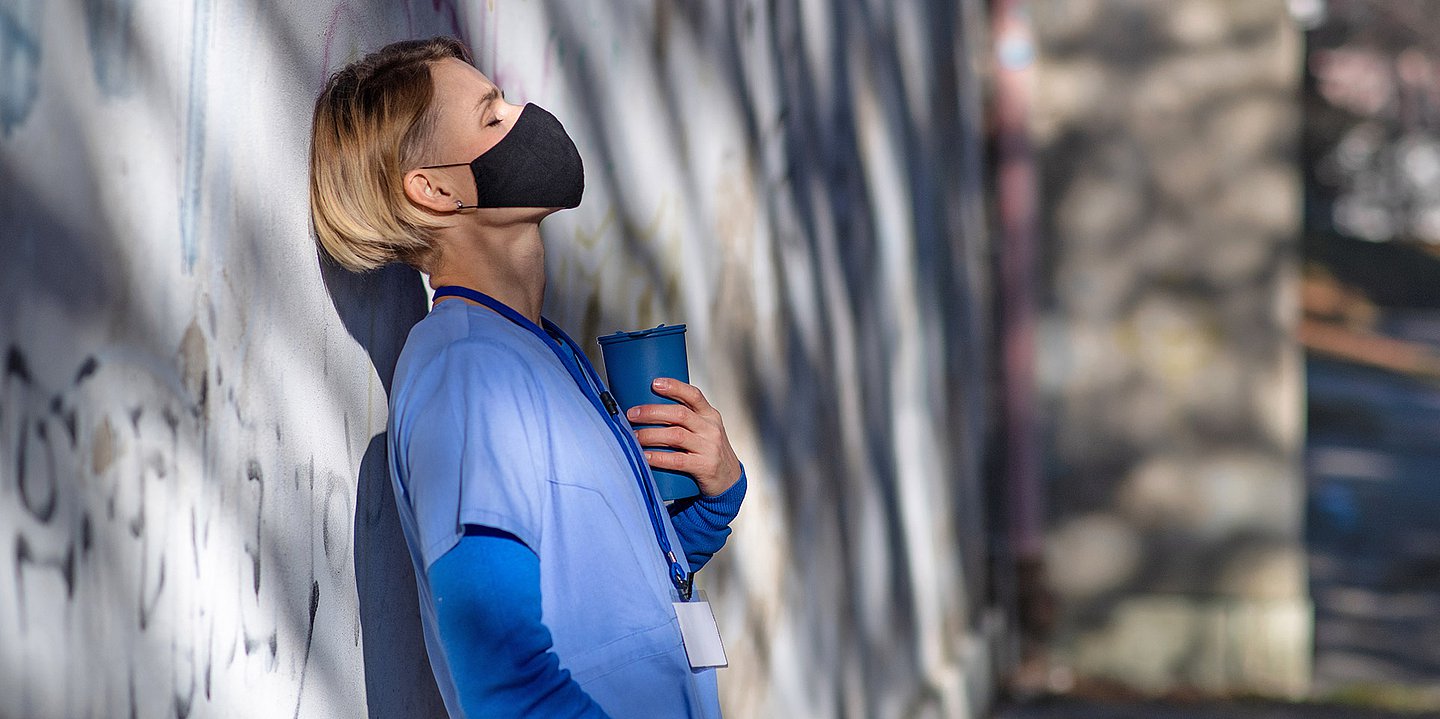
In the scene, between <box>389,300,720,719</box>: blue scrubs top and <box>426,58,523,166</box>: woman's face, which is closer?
<box>389,300,720,719</box>: blue scrubs top

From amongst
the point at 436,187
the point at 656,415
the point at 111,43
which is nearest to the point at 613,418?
the point at 656,415

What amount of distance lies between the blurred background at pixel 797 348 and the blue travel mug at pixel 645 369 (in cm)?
31

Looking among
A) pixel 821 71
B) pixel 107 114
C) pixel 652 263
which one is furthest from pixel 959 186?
pixel 107 114

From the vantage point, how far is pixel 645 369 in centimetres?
202

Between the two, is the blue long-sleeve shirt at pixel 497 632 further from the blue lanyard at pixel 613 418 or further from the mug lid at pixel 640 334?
the mug lid at pixel 640 334

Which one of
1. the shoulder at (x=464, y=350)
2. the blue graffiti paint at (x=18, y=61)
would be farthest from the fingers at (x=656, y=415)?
the blue graffiti paint at (x=18, y=61)

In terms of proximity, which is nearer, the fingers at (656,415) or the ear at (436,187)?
the ear at (436,187)

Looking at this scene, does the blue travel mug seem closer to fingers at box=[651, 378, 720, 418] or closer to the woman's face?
fingers at box=[651, 378, 720, 418]

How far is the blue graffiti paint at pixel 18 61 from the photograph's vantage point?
123 cm

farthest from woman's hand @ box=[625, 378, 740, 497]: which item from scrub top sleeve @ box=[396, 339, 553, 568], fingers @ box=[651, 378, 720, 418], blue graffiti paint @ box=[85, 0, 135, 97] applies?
blue graffiti paint @ box=[85, 0, 135, 97]

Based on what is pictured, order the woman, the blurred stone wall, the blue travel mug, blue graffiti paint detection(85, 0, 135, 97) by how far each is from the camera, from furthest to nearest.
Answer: the blurred stone wall, the blue travel mug, the woman, blue graffiti paint detection(85, 0, 135, 97)

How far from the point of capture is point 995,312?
7.39 metres

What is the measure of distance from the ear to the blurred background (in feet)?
0.43

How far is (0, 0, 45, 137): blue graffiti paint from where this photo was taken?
4.02 feet
